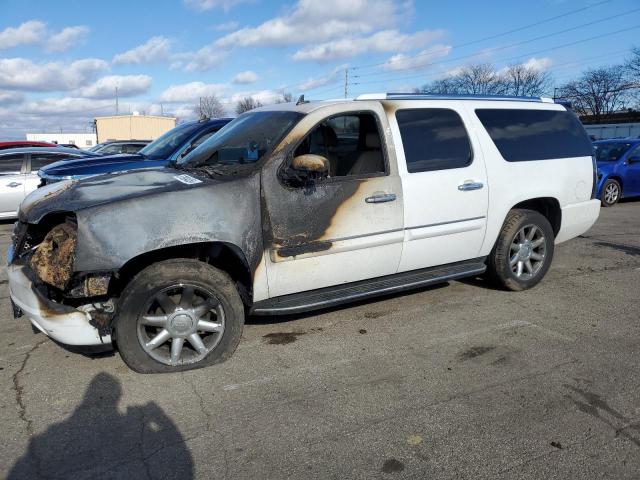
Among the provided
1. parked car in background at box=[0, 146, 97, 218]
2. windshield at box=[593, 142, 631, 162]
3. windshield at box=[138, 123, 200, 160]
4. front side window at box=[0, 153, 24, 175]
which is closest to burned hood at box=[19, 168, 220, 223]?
windshield at box=[138, 123, 200, 160]

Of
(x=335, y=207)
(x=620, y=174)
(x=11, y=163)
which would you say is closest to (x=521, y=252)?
(x=335, y=207)

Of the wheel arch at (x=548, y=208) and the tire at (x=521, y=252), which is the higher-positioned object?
the wheel arch at (x=548, y=208)

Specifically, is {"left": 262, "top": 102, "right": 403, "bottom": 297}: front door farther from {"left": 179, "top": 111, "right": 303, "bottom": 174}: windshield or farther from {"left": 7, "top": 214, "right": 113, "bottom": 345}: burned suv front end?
{"left": 7, "top": 214, "right": 113, "bottom": 345}: burned suv front end

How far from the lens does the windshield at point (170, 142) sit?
7.25m

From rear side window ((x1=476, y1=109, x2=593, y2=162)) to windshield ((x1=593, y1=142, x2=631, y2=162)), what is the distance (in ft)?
25.3

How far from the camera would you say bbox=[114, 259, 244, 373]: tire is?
11.0ft

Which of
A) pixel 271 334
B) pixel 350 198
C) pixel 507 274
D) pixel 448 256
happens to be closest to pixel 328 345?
pixel 271 334

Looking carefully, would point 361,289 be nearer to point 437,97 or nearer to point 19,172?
point 437,97

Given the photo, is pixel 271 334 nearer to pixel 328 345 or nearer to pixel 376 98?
pixel 328 345

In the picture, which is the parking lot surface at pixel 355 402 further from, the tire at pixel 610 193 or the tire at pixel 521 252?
the tire at pixel 610 193

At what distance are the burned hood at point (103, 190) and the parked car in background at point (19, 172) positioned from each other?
650 cm

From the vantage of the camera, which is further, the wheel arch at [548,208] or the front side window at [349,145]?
the wheel arch at [548,208]

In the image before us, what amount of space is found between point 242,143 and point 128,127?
56.6m

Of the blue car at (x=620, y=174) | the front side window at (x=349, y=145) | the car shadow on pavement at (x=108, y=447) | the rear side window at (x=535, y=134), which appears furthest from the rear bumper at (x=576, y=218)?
the blue car at (x=620, y=174)
